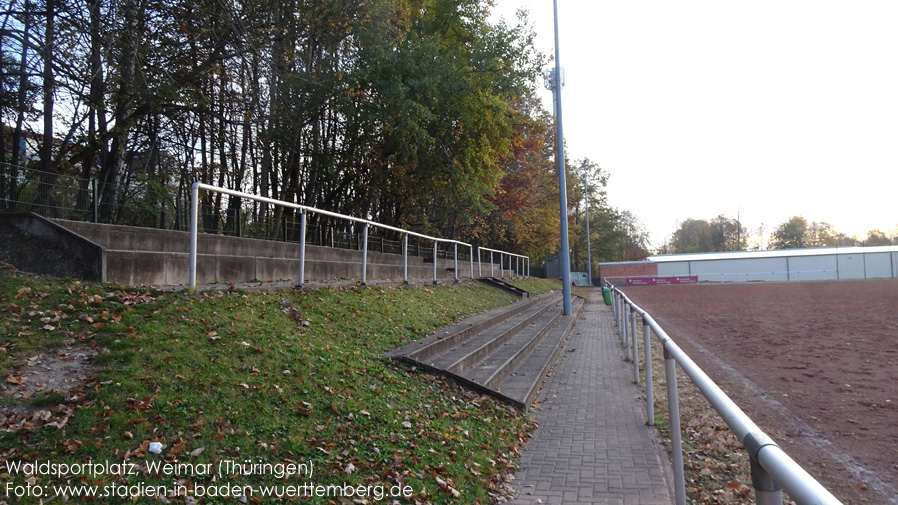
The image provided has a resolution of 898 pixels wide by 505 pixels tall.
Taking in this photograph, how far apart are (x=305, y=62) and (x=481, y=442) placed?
1325cm

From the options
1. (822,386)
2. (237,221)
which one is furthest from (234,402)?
(822,386)

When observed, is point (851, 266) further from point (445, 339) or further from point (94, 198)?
point (94, 198)

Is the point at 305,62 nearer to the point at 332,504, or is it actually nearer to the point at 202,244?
the point at 202,244

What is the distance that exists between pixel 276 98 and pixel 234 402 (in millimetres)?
11035

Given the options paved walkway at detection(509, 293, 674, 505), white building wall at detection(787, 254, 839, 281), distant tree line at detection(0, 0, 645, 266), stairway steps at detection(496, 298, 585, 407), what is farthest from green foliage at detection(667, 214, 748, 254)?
paved walkway at detection(509, 293, 674, 505)

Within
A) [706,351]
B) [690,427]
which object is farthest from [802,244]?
[690,427]

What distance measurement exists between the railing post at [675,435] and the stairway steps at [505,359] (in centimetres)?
311

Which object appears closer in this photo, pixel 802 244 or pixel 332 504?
pixel 332 504

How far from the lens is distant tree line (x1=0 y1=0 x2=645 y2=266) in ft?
30.9

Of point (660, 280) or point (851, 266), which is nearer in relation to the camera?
point (851, 266)

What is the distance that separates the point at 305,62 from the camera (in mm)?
15297

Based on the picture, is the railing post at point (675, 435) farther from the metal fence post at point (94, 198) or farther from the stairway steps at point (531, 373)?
the metal fence post at point (94, 198)

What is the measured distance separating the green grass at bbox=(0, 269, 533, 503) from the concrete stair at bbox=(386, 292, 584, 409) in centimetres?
31

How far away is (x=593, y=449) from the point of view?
5180 millimetres
